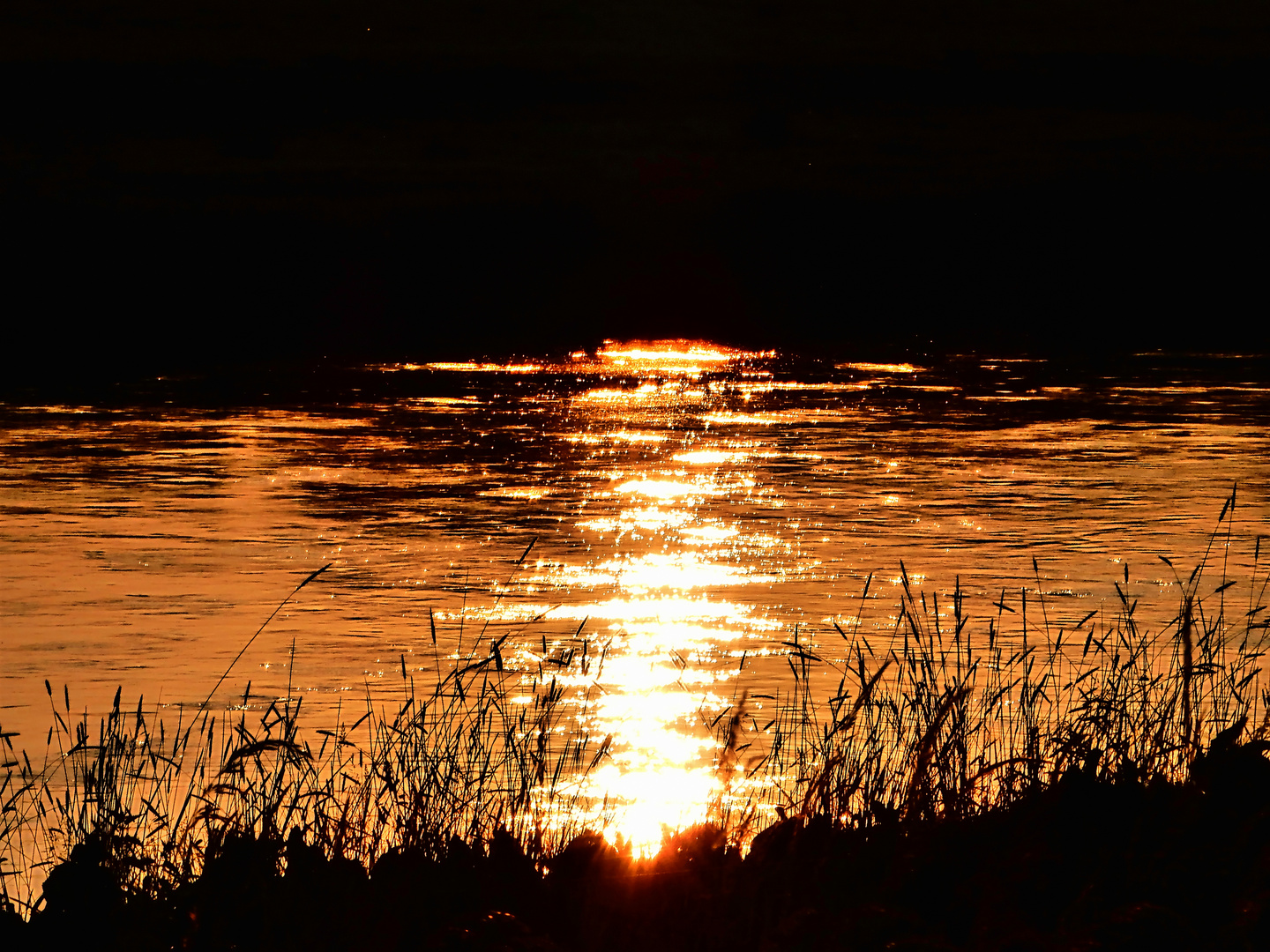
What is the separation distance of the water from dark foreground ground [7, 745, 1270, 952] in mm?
1101

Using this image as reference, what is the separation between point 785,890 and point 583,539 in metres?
15.0

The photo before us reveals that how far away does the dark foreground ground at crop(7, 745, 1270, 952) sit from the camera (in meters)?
4.11

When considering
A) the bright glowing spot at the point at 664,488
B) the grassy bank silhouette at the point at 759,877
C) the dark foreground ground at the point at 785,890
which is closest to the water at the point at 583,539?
the bright glowing spot at the point at 664,488

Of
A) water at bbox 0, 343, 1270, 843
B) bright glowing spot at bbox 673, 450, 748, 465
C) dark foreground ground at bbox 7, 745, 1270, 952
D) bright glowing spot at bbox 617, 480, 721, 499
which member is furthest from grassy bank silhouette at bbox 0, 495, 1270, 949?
bright glowing spot at bbox 673, 450, 748, 465

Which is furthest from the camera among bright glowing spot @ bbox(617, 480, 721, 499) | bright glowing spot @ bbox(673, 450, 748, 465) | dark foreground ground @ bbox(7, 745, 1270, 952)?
bright glowing spot @ bbox(673, 450, 748, 465)

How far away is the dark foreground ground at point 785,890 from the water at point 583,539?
1.10 metres

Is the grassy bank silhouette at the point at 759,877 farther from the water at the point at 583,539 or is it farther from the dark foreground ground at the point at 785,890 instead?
the water at the point at 583,539

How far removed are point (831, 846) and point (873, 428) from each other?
3242cm

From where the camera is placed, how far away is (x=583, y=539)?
19500 mm

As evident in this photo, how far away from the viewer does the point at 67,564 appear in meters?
17.2

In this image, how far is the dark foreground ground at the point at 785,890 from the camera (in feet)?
13.5

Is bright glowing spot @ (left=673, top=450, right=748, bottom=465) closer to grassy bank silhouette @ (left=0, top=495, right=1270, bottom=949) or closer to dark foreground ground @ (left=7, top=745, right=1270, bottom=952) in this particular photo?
grassy bank silhouette @ (left=0, top=495, right=1270, bottom=949)

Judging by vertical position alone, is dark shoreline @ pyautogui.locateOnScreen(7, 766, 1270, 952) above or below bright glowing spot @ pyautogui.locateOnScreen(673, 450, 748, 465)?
above

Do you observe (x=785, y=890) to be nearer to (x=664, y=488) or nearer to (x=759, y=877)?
(x=759, y=877)
